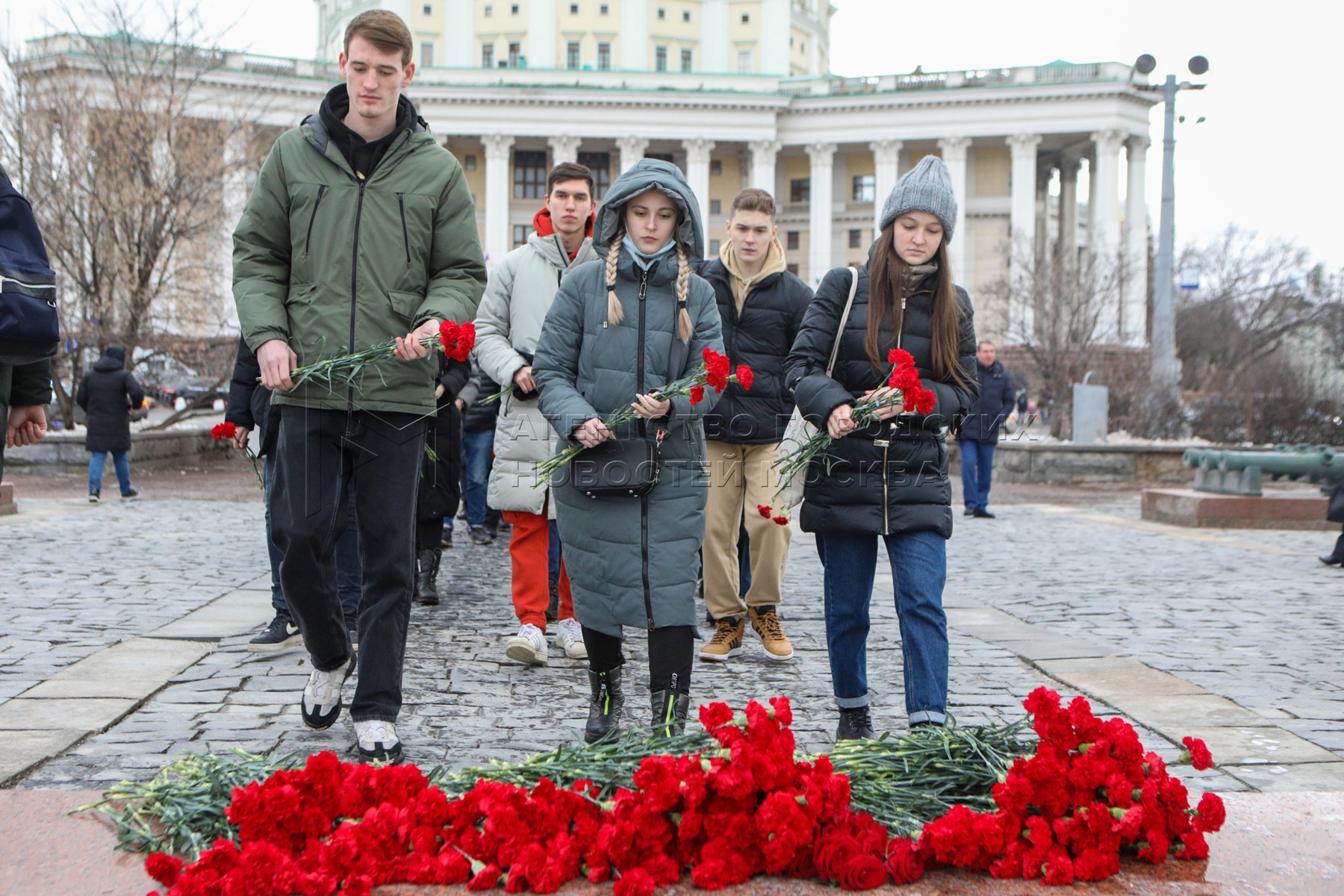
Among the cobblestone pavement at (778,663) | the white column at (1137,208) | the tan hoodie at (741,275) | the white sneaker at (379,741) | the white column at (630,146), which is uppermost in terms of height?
the white column at (630,146)

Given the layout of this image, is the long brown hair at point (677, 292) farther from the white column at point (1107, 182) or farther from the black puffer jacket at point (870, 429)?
the white column at point (1107, 182)

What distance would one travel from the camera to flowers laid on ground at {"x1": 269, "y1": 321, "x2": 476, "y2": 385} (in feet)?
12.4

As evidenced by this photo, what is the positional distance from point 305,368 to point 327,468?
1.14 ft

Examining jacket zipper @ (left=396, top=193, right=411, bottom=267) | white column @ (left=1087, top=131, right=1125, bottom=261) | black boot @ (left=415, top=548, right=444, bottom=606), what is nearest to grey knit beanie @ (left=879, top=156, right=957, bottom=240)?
jacket zipper @ (left=396, top=193, right=411, bottom=267)

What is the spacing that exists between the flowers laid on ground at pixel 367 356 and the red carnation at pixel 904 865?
178 centimetres

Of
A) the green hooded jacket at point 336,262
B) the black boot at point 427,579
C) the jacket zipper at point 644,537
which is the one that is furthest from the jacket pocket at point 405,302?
the black boot at point 427,579

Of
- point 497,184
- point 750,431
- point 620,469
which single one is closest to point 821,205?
point 497,184

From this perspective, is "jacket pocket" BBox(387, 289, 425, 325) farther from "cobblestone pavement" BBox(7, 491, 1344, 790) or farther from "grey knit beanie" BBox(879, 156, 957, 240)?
"grey knit beanie" BBox(879, 156, 957, 240)

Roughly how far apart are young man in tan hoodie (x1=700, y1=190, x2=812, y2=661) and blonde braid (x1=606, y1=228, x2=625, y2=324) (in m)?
1.82

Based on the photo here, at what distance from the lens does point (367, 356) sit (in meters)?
3.82

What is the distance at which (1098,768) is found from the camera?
10.1ft

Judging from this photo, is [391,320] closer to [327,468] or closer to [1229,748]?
[327,468]

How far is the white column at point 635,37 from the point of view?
8562cm

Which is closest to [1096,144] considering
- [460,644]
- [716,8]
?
[716,8]
